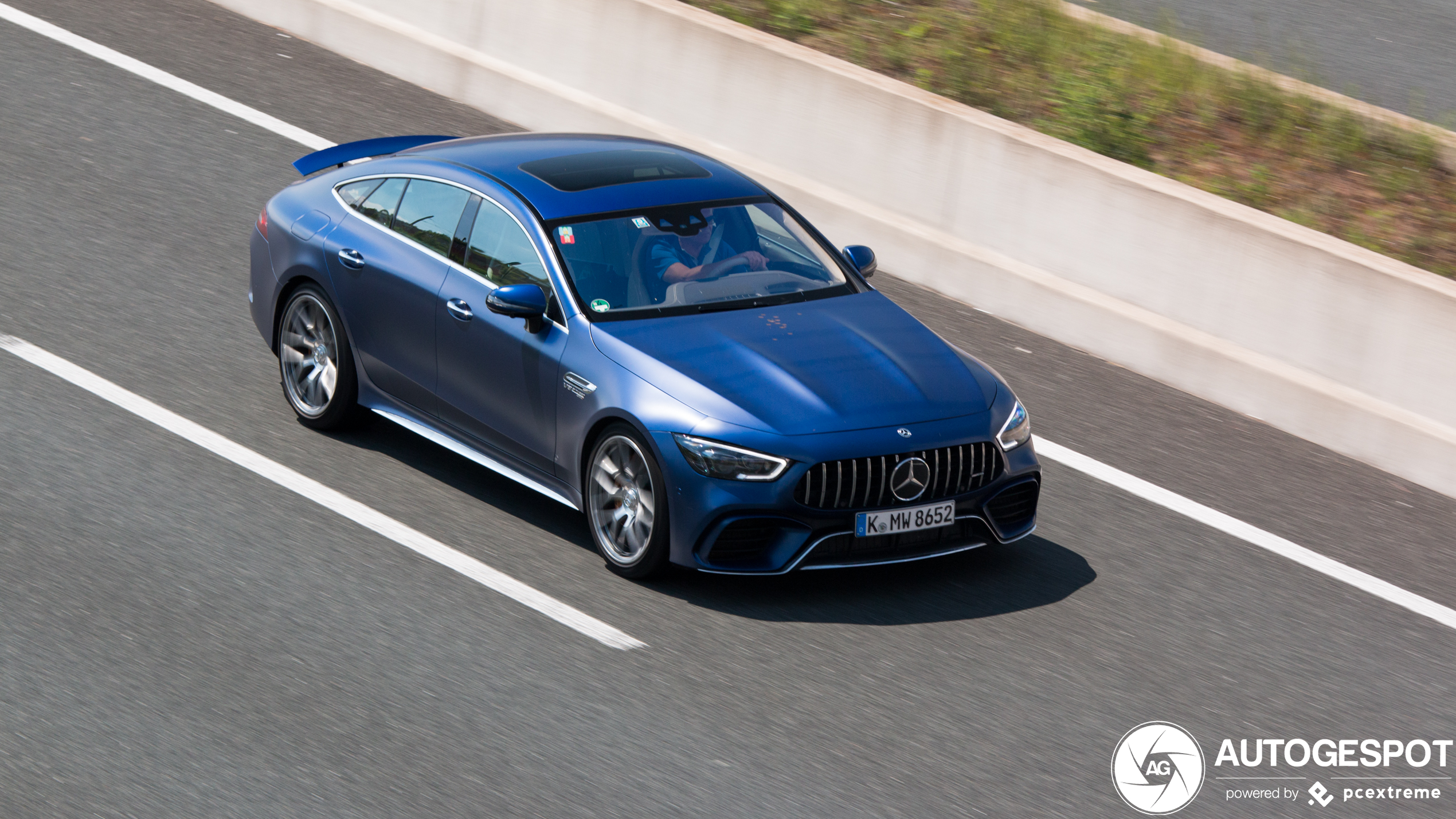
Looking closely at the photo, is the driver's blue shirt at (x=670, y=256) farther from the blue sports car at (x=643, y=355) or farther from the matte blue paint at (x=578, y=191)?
the matte blue paint at (x=578, y=191)

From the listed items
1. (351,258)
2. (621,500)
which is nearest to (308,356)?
(351,258)

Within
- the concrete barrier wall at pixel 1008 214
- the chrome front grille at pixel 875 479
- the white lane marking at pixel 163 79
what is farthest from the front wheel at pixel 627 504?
the white lane marking at pixel 163 79

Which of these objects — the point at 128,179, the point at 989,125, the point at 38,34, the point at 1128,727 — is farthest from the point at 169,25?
the point at 1128,727

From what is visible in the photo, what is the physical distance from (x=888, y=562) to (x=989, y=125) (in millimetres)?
4517

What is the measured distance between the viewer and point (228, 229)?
37.3 feet

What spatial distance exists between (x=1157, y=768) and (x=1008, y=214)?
5392 millimetres

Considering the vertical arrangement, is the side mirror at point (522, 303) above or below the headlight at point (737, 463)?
above

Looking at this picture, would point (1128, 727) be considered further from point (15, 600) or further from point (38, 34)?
point (38, 34)

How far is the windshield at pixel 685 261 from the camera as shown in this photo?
7.94 m

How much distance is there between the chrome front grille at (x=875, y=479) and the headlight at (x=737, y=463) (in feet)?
0.42

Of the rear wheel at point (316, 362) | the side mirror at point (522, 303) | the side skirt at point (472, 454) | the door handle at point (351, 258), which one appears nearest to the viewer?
Result: the side mirror at point (522, 303)

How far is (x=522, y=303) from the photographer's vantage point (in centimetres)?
773

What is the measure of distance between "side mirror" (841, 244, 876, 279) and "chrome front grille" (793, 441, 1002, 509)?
62.4 inches

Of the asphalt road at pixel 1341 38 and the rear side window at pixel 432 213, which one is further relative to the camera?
the asphalt road at pixel 1341 38
